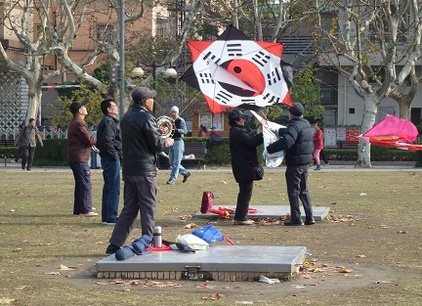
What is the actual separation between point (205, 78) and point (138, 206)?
179 inches

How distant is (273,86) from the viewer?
53.5 ft

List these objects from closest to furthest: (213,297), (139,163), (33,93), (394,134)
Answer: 1. (213,297)
2. (139,163)
3. (394,134)
4. (33,93)

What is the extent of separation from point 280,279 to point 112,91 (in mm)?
28588

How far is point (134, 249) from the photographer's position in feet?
37.5

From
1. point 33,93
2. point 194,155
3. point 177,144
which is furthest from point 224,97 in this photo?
point 33,93

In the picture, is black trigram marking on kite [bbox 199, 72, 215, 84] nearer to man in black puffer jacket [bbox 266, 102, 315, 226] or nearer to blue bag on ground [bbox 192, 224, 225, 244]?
man in black puffer jacket [bbox 266, 102, 315, 226]

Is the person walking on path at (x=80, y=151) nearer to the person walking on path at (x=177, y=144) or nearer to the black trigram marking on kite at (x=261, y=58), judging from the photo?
the black trigram marking on kite at (x=261, y=58)

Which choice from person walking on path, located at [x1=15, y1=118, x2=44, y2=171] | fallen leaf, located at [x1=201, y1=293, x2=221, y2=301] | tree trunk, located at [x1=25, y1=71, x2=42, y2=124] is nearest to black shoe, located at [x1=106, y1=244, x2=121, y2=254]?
fallen leaf, located at [x1=201, y1=293, x2=221, y2=301]

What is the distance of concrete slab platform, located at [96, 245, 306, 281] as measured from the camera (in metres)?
10.7

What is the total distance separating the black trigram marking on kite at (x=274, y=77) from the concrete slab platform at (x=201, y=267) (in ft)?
17.9

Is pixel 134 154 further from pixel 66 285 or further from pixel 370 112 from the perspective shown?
pixel 370 112

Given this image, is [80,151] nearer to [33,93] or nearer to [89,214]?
[89,214]

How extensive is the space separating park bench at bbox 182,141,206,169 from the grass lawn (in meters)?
15.0

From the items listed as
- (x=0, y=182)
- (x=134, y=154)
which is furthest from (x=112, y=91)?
(x=134, y=154)
